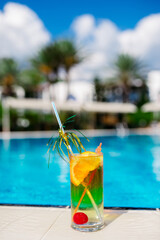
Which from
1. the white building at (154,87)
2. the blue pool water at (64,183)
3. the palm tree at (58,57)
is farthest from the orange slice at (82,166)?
the white building at (154,87)

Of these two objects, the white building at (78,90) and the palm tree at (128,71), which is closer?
the palm tree at (128,71)

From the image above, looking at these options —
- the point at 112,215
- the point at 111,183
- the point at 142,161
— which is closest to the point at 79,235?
the point at 112,215

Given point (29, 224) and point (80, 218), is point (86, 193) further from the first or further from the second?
point (29, 224)

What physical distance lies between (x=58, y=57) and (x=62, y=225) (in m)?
28.6

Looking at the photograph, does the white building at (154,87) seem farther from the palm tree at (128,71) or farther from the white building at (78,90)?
the white building at (78,90)

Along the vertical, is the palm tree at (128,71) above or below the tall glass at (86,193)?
above

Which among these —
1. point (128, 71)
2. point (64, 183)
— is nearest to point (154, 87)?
point (128, 71)

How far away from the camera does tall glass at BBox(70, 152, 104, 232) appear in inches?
89.1

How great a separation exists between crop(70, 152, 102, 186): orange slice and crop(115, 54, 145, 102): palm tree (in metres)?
33.5

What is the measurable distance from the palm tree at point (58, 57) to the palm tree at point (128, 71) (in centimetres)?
736

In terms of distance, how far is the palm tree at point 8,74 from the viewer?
34250mm

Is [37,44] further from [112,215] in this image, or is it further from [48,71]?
[112,215]

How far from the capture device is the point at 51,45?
30828 mm

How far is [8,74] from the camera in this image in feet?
113
